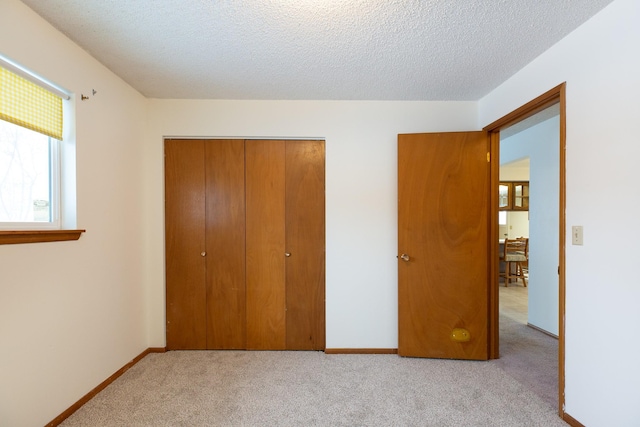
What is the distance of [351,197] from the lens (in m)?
2.68

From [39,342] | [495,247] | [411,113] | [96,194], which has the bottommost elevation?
[39,342]

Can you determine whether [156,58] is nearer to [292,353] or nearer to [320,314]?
[320,314]

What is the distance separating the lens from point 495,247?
256 cm

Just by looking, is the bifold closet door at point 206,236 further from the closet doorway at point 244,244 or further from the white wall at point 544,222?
the white wall at point 544,222

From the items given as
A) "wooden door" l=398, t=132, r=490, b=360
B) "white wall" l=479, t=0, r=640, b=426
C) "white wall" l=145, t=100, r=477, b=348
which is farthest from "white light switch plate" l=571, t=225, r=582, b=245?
"white wall" l=145, t=100, r=477, b=348

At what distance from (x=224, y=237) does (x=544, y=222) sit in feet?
11.5

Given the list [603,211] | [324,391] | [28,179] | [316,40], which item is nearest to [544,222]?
[603,211]

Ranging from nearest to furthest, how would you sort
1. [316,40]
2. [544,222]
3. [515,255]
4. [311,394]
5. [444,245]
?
[316,40], [311,394], [444,245], [544,222], [515,255]

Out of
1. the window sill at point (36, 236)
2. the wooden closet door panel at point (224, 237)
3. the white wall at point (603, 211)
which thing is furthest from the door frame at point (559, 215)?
the window sill at point (36, 236)

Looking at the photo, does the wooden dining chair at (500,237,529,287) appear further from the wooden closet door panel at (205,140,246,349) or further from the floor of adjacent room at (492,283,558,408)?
the wooden closet door panel at (205,140,246,349)

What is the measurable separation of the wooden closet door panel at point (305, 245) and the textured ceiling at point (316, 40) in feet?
2.14

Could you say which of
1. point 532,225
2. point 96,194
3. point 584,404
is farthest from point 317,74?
point 532,225

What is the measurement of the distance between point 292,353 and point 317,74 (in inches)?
93.2

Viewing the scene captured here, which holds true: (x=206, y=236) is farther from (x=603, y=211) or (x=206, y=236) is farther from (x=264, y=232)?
(x=603, y=211)
